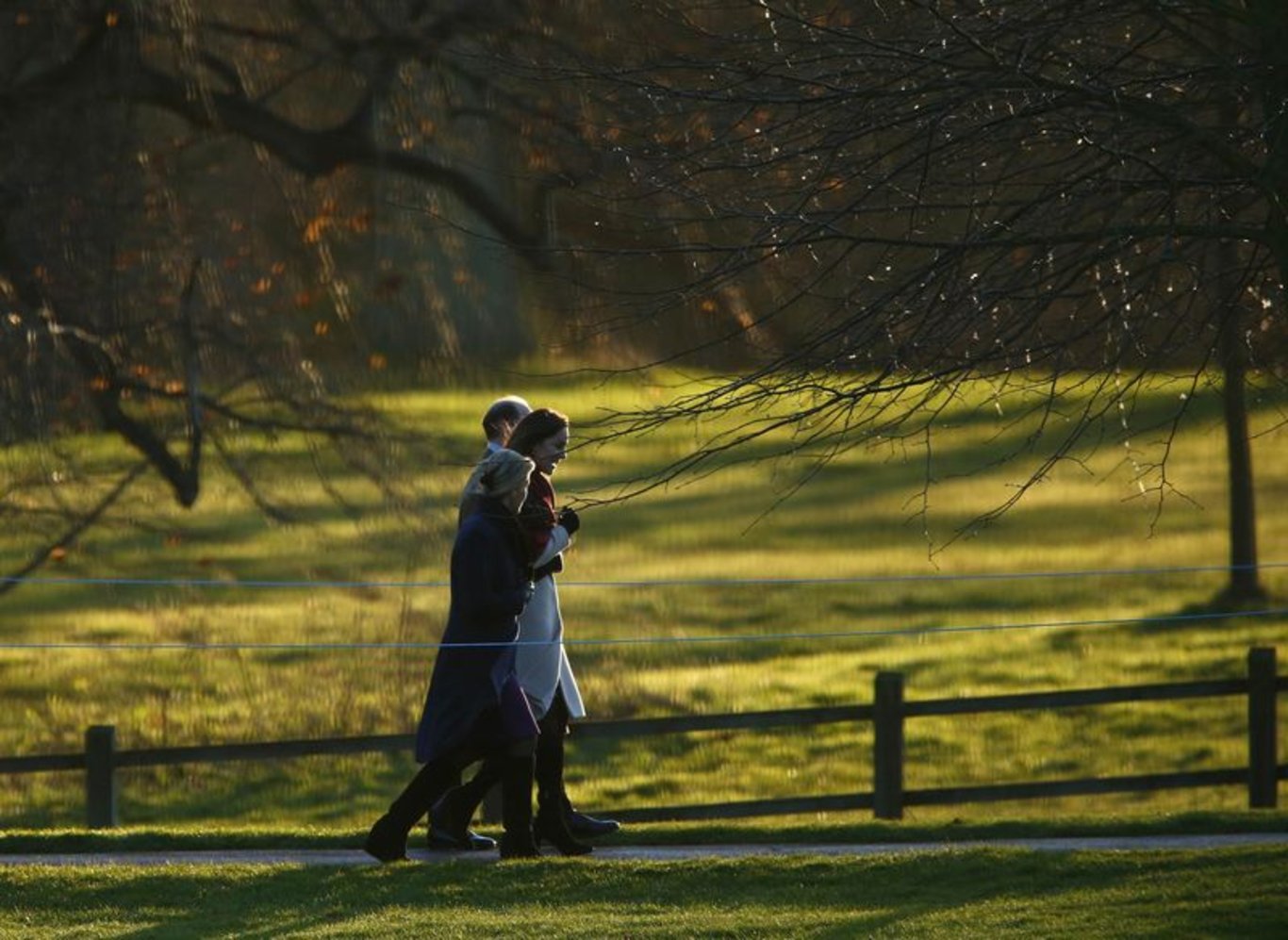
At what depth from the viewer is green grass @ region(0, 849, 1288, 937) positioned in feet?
25.7

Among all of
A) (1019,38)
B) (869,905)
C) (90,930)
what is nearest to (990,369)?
(1019,38)

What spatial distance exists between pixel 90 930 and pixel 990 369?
3895mm

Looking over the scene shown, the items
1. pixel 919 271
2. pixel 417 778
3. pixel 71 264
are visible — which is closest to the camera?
pixel 919 271

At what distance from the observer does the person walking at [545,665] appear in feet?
28.5

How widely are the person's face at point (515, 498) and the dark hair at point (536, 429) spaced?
0.67 feet

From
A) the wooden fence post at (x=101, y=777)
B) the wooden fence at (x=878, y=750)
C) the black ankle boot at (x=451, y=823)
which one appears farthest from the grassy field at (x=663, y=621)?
the black ankle boot at (x=451, y=823)

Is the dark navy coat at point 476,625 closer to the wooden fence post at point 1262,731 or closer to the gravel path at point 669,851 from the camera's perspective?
the gravel path at point 669,851

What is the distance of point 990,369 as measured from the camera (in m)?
8.90

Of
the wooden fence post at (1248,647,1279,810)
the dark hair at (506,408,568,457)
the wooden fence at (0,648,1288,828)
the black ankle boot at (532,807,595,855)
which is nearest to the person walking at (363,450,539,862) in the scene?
the dark hair at (506,408,568,457)

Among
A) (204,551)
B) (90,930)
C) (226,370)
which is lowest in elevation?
(90,930)

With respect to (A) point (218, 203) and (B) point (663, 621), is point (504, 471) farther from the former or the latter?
(B) point (663, 621)

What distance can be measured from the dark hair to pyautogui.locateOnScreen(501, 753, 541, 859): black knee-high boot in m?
1.16

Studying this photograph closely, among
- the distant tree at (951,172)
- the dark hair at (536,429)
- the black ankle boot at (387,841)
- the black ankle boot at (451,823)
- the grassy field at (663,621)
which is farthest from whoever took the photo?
the grassy field at (663,621)

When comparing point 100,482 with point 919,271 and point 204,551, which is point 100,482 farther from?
point 919,271
